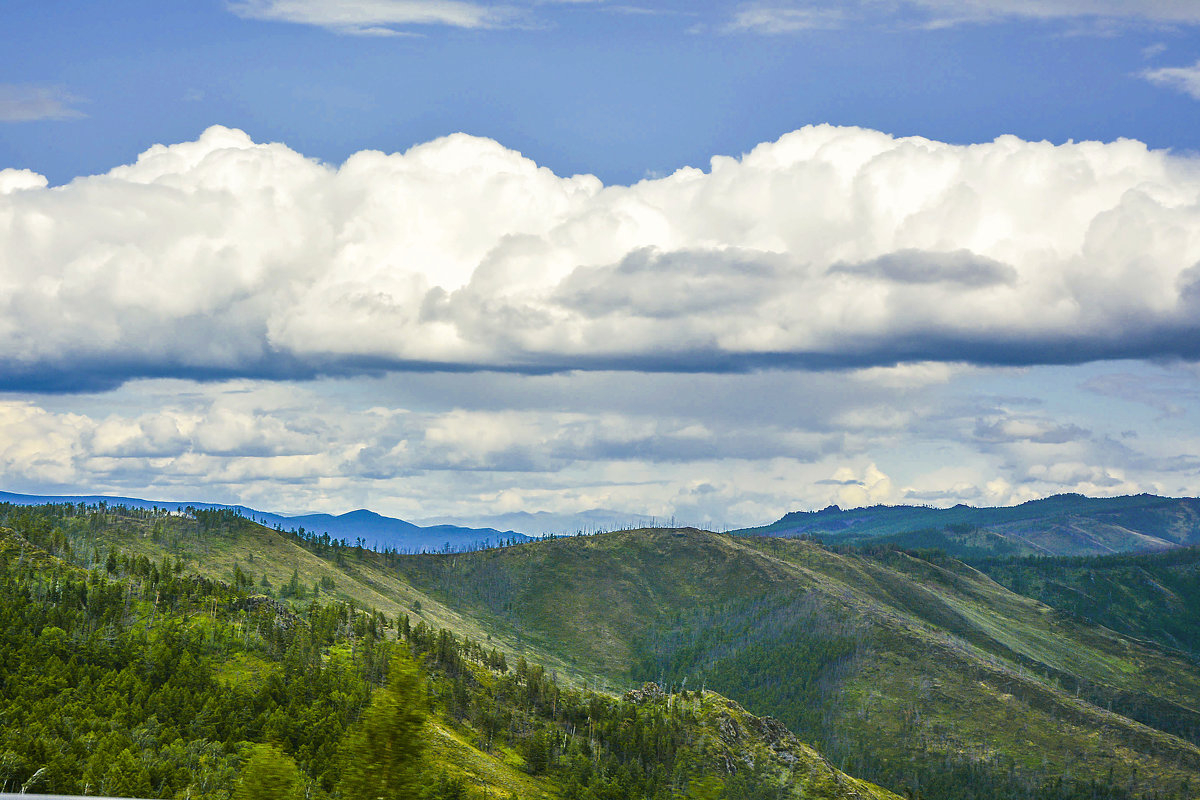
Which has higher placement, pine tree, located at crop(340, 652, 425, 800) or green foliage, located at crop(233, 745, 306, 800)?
pine tree, located at crop(340, 652, 425, 800)

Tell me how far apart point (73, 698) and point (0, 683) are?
664 inches

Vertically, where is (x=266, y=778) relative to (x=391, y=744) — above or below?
below

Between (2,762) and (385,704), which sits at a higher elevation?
(385,704)

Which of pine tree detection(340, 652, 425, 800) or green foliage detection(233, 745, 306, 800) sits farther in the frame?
green foliage detection(233, 745, 306, 800)

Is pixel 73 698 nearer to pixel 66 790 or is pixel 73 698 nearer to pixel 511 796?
pixel 66 790

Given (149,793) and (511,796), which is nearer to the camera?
(149,793)

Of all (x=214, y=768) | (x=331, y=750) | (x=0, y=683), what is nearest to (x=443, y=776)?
(x=331, y=750)

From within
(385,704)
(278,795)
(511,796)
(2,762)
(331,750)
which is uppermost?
(385,704)

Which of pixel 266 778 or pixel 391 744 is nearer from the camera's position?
pixel 391 744

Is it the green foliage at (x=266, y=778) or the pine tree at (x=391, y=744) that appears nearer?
the pine tree at (x=391, y=744)

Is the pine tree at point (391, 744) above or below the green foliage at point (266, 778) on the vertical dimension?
above

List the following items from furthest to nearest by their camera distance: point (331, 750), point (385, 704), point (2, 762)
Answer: point (331, 750) < point (2, 762) < point (385, 704)

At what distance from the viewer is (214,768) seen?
162000 mm

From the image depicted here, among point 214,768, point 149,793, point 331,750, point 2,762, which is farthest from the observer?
point 331,750
